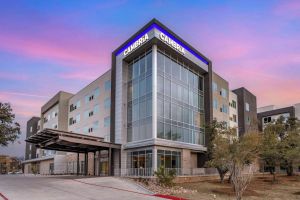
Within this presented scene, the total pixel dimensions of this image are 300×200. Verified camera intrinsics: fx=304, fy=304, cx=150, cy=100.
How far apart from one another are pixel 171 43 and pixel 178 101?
7.99 metres

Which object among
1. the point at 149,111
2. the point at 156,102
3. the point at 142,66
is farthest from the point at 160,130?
the point at 142,66

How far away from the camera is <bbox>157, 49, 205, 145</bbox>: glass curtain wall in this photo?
38.7 meters

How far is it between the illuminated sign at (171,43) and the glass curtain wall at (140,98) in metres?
2.48

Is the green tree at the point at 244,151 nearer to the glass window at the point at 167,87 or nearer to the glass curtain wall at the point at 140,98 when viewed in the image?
the glass curtain wall at the point at 140,98

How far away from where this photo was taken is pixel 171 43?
40.2m

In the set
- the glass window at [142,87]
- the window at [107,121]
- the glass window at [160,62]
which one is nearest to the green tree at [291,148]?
the glass window at [160,62]

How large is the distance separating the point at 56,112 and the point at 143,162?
38937 millimetres

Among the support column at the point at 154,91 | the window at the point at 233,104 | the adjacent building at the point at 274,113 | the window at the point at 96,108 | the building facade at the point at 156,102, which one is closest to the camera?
the support column at the point at 154,91

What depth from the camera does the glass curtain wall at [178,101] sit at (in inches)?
1522

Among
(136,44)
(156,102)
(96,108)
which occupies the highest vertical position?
(136,44)

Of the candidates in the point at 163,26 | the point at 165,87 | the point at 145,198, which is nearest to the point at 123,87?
the point at 165,87

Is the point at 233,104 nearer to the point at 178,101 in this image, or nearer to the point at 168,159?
the point at 178,101

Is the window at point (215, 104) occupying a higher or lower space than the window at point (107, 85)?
lower

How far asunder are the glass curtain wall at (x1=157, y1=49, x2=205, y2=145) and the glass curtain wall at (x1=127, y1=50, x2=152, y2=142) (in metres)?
1.29
